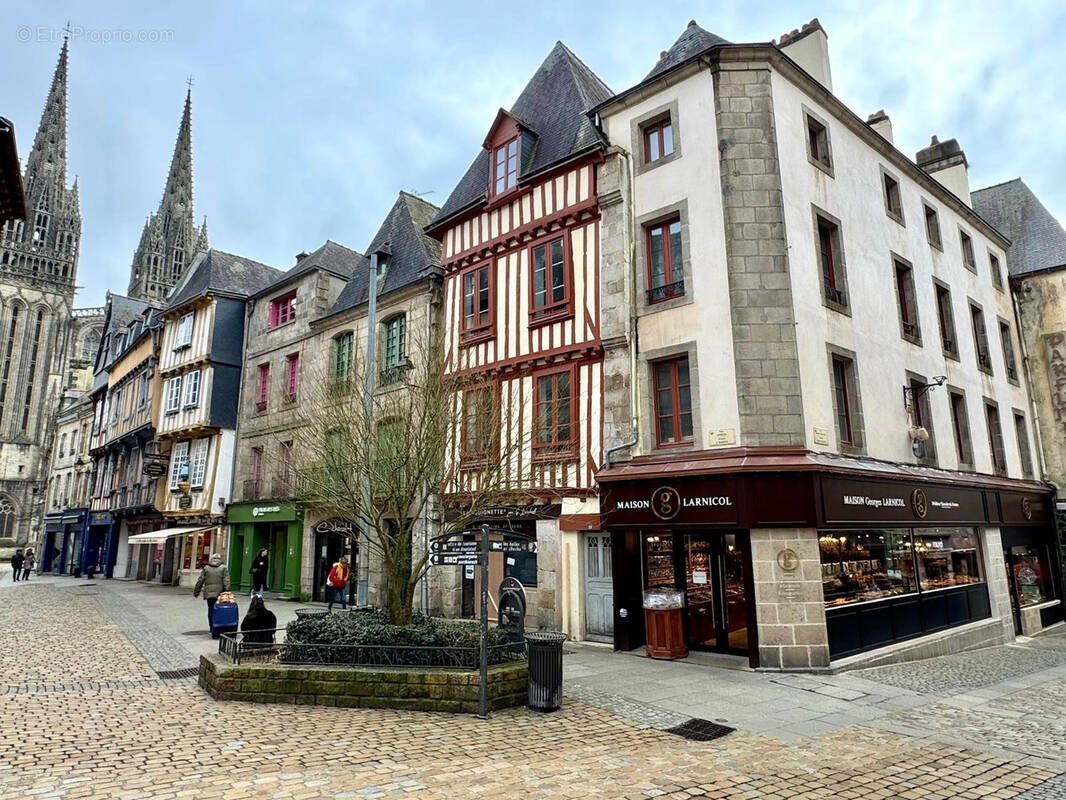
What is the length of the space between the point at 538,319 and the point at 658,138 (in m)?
4.33

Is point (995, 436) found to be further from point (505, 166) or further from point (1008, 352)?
point (505, 166)

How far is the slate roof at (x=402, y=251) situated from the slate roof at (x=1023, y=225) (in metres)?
17.5

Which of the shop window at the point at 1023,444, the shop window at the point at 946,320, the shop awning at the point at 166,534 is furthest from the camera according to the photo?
the shop awning at the point at 166,534

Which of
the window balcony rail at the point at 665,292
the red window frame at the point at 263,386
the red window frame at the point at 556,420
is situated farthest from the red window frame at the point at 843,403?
the red window frame at the point at 263,386

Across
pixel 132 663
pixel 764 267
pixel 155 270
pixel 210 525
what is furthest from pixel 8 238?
pixel 764 267

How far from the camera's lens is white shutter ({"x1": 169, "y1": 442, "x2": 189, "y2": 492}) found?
25578 millimetres

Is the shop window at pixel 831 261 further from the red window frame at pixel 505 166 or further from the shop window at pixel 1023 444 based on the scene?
the shop window at pixel 1023 444

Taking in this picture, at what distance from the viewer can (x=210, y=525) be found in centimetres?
2412

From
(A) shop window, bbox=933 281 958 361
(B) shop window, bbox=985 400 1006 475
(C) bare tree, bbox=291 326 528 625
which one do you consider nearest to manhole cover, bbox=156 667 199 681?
(C) bare tree, bbox=291 326 528 625

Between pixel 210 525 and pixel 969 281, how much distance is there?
83.3 feet

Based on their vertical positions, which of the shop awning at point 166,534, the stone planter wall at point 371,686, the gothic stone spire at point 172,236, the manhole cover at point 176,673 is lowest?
the manhole cover at point 176,673

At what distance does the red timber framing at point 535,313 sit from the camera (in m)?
13.2

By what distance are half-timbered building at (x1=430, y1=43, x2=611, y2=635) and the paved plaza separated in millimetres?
3572

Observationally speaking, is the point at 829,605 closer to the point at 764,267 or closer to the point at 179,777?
the point at 764,267
